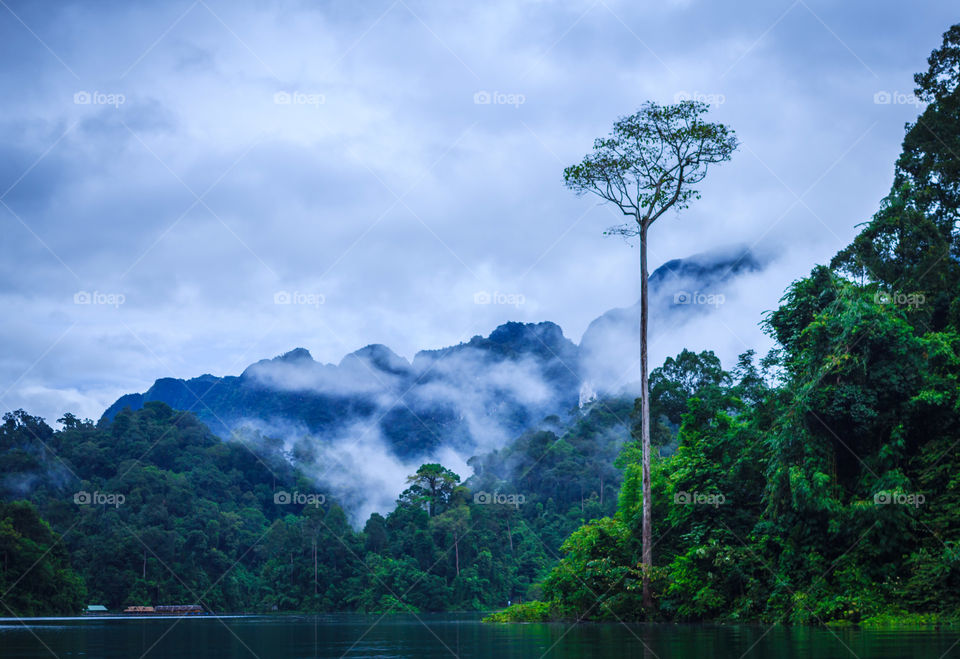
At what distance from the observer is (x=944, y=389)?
17.4 metres

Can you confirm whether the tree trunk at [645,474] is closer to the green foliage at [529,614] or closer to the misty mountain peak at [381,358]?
the green foliage at [529,614]

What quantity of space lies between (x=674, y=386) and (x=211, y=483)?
5032 cm

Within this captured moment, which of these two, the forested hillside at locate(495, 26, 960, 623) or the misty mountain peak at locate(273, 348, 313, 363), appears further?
the misty mountain peak at locate(273, 348, 313, 363)

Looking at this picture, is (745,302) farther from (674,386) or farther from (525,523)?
(674,386)

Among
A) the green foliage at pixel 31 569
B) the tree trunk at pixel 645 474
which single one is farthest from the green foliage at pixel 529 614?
the green foliage at pixel 31 569

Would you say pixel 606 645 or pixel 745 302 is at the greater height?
pixel 745 302

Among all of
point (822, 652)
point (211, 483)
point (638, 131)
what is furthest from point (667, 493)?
point (211, 483)

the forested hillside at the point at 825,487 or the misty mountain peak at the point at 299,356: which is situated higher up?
the misty mountain peak at the point at 299,356

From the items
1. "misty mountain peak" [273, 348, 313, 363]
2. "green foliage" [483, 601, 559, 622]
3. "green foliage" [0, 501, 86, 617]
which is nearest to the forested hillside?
"green foliage" [483, 601, 559, 622]

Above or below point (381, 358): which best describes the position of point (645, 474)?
below

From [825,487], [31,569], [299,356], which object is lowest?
[31,569]

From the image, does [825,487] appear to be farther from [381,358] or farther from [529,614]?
[381,358]

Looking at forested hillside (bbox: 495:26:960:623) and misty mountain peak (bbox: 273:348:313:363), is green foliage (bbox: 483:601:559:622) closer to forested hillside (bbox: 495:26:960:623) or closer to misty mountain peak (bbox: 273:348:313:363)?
forested hillside (bbox: 495:26:960:623)

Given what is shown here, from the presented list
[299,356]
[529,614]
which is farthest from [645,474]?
[299,356]
